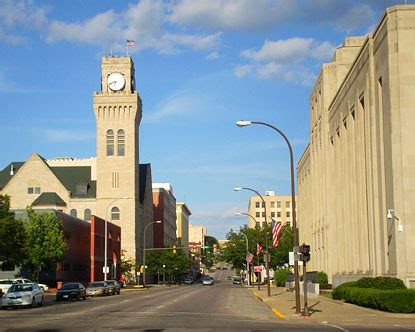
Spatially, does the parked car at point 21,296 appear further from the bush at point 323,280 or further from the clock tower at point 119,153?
the clock tower at point 119,153

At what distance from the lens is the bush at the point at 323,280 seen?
60.6 m

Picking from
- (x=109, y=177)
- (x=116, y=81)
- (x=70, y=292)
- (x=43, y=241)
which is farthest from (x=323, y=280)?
(x=116, y=81)

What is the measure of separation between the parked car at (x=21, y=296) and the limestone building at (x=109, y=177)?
235 feet

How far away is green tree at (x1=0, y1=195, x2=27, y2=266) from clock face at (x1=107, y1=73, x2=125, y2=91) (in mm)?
57320

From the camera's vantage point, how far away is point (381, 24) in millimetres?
39656

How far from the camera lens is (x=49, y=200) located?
110000 millimetres

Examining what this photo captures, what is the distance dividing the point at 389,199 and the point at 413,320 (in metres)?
12.6

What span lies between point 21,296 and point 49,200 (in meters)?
74.8

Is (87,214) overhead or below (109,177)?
below

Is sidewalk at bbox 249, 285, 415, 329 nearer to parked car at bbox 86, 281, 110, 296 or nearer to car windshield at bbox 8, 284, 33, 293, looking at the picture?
car windshield at bbox 8, 284, 33, 293

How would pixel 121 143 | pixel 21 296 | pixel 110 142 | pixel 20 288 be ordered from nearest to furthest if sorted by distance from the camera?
pixel 21 296, pixel 20 288, pixel 121 143, pixel 110 142

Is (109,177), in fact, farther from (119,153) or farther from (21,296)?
(21,296)

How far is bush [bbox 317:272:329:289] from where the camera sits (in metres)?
60.6

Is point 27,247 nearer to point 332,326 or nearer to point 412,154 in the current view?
point 412,154
